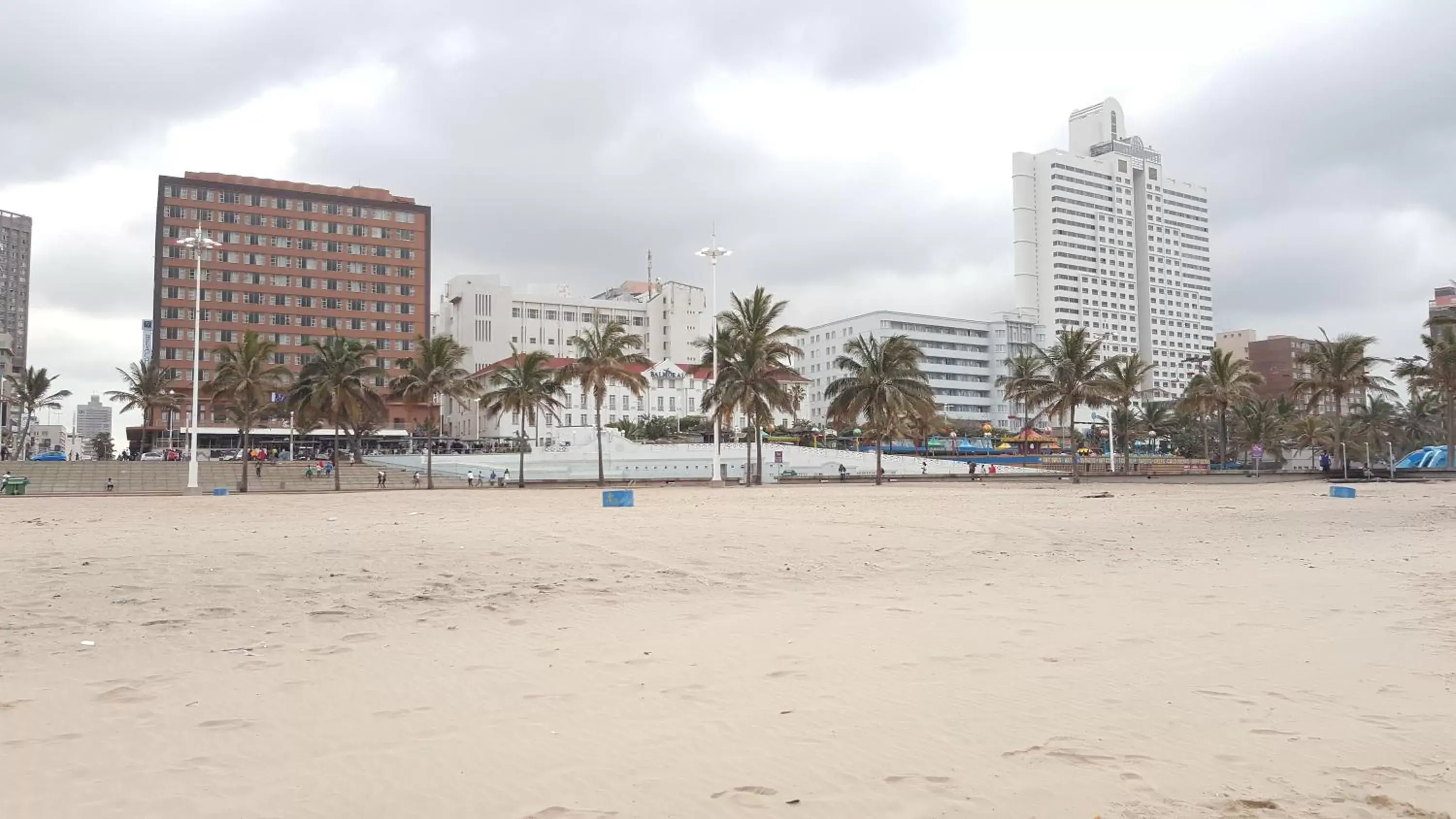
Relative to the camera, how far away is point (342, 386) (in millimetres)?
49906

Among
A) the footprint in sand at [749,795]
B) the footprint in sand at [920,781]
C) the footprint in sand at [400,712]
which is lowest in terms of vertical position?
the footprint in sand at [400,712]

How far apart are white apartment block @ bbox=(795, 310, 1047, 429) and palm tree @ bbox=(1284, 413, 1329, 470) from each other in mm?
79905

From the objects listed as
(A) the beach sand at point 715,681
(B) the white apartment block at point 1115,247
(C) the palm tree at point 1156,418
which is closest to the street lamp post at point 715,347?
(A) the beach sand at point 715,681

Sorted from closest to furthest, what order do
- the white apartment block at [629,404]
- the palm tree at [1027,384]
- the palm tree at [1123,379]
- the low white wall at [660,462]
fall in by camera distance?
the palm tree at [1123,379] → the palm tree at [1027,384] → the low white wall at [660,462] → the white apartment block at [629,404]

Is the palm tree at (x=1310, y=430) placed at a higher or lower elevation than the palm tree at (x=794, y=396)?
lower

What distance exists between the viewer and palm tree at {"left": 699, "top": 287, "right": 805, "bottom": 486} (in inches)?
1807

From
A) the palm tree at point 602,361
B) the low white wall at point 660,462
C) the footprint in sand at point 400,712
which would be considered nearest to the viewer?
the footprint in sand at point 400,712

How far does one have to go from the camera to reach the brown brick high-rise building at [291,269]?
9825cm

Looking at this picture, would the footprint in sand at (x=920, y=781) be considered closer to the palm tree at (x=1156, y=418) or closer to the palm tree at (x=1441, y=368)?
the palm tree at (x=1441, y=368)

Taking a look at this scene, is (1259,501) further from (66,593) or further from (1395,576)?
(66,593)

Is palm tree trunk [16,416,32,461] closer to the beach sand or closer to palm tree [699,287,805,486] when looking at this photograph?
palm tree [699,287,805,486]

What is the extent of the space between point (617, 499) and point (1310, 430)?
189 feet

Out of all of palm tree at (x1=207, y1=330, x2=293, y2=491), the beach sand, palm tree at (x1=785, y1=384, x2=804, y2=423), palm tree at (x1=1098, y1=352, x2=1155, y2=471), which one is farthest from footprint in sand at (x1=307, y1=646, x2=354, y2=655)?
palm tree at (x1=1098, y1=352, x2=1155, y2=471)

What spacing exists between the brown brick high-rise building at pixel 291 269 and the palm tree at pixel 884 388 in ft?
200
